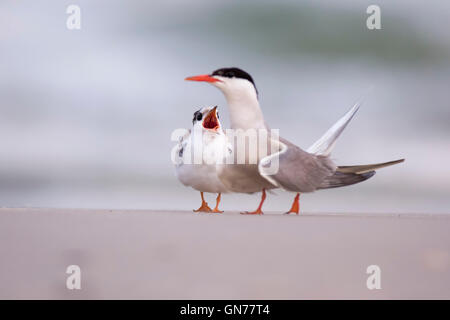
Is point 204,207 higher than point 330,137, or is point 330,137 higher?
point 330,137

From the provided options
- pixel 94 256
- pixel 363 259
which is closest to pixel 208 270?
pixel 94 256

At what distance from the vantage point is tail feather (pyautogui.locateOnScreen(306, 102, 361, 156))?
4.98m

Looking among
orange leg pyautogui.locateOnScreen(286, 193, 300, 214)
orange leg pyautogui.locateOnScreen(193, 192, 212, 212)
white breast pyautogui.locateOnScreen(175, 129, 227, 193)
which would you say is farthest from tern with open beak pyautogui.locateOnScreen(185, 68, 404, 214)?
orange leg pyautogui.locateOnScreen(193, 192, 212, 212)

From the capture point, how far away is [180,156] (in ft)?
15.9

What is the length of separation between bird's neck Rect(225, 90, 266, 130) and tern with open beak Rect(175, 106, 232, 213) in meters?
0.21

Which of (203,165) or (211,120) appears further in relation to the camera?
(211,120)

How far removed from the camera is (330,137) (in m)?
5.04

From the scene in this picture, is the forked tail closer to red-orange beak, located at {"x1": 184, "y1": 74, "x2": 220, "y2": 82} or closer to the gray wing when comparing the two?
the gray wing

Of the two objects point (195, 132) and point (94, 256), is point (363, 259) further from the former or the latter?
point (195, 132)

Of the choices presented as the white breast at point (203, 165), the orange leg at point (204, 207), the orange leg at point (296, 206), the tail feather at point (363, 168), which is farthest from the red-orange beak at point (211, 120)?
the tail feather at point (363, 168)

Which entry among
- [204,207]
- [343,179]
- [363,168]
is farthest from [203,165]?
[363,168]

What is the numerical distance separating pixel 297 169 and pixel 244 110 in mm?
606

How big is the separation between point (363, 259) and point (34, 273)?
1.77m

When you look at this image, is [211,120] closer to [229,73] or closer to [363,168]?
[229,73]
